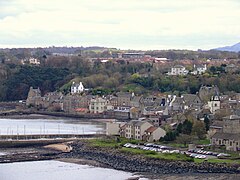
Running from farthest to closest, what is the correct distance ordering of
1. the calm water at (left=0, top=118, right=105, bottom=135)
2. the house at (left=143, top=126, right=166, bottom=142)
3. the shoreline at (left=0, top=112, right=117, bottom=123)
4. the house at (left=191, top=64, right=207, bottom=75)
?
the house at (left=191, top=64, right=207, bottom=75) < the shoreline at (left=0, top=112, right=117, bottom=123) < the calm water at (left=0, top=118, right=105, bottom=135) < the house at (left=143, top=126, right=166, bottom=142)

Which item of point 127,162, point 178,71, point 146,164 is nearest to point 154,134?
point 127,162

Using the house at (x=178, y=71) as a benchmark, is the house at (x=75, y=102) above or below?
below

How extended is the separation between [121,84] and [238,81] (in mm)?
11658

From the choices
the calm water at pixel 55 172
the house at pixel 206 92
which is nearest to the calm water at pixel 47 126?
the house at pixel 206 92

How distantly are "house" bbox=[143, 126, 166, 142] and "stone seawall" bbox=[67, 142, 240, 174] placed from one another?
2824 millimetres

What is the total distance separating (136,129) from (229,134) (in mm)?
5104

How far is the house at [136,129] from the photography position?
32.7 meters

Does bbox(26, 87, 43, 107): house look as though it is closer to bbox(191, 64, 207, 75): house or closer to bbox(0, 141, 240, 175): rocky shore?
bbox(191, 64, 207, 75): house

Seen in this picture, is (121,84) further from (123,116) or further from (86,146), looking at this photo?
(86,146)

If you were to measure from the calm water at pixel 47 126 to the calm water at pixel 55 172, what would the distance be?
10.1 m

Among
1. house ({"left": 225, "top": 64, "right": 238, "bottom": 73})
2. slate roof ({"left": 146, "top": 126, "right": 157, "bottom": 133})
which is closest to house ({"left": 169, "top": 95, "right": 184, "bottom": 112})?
slate roof ({"left": 146, "top": 126, "right": 157, "bottom": 133})

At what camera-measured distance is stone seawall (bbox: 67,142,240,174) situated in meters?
25.5

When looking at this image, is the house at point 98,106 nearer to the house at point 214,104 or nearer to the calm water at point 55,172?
the house at point 214,104

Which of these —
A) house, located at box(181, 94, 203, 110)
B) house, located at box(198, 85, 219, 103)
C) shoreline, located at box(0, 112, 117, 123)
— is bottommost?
shoreline, located at box(0, 112, 117, 123)
